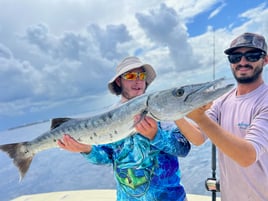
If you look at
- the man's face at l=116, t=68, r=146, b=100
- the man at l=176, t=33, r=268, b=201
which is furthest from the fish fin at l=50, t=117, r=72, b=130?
the man at l=176, t=33, r=268, b=201

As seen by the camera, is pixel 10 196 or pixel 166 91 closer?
pixel 166 91

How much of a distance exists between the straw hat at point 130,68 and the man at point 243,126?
2.01ft

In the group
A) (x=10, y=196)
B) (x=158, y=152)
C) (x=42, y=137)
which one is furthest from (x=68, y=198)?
(x=10, y=196)

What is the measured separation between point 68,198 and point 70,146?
296 cm

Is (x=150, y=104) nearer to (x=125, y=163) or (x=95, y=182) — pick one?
(x=125, y=163)

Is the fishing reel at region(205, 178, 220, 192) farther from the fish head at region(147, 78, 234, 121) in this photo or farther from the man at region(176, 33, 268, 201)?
the fish head at region(147, 78, 234, 121)

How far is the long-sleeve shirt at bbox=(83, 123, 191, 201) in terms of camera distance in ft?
6.29

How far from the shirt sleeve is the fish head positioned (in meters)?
0.19

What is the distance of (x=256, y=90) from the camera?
72.4 inches

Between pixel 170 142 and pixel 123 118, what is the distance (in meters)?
0.38

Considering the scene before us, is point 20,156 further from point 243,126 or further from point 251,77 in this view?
point 251,77

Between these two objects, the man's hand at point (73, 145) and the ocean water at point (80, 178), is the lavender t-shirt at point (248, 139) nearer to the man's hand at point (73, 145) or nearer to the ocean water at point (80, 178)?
the man's hand at point (73, 145)

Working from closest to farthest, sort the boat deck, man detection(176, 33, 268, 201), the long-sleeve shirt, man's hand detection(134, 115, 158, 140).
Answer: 1. man detection(176, 33, 268, 201)
2. man's hand detection(134, 115, 158, 140)
3. the long-sleeve shirt
4. the boat deck

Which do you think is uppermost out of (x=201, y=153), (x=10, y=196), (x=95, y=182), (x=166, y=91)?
(x=166, y=91)
